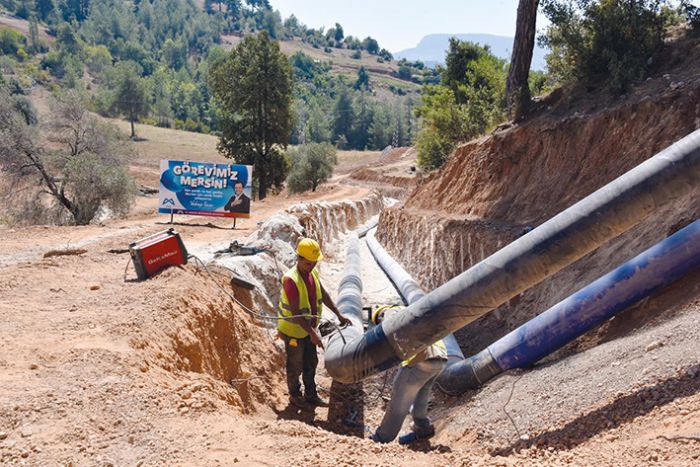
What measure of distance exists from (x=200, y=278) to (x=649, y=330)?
6697mm

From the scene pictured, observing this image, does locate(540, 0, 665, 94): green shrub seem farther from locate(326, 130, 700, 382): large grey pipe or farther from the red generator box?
the red generator box

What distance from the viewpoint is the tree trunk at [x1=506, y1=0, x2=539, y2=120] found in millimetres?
16122

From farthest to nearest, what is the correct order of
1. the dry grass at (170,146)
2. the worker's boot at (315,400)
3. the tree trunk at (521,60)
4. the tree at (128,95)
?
the tree at (128,95) < the dry grass at (170,146) < the tree trunk at (521,60) < the worker's boot at (315,400)

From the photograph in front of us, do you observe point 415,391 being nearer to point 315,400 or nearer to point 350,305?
point 315,400

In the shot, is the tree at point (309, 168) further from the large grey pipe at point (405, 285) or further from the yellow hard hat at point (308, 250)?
the yellow hard hat at point (308, 250)

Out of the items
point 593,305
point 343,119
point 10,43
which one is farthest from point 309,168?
point 10,43

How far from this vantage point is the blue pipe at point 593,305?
658 centimetres

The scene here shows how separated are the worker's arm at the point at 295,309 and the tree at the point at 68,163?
17710 millimetres

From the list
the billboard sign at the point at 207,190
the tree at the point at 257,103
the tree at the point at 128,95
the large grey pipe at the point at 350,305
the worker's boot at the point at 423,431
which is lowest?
the worker's boot at the point at 423,431

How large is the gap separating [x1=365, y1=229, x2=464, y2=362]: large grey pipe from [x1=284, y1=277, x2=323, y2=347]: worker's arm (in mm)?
2554

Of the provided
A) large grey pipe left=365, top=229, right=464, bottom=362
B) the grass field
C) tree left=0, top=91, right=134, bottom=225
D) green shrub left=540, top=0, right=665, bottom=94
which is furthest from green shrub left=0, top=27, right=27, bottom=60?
green shrub left=540, top=0, right=665, bottom=94

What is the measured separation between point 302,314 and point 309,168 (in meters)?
44.3

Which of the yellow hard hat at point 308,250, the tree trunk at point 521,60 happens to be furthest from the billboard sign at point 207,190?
the yellow hard hat at point 308,250

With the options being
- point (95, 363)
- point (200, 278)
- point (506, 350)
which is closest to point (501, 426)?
point (506, 350)
